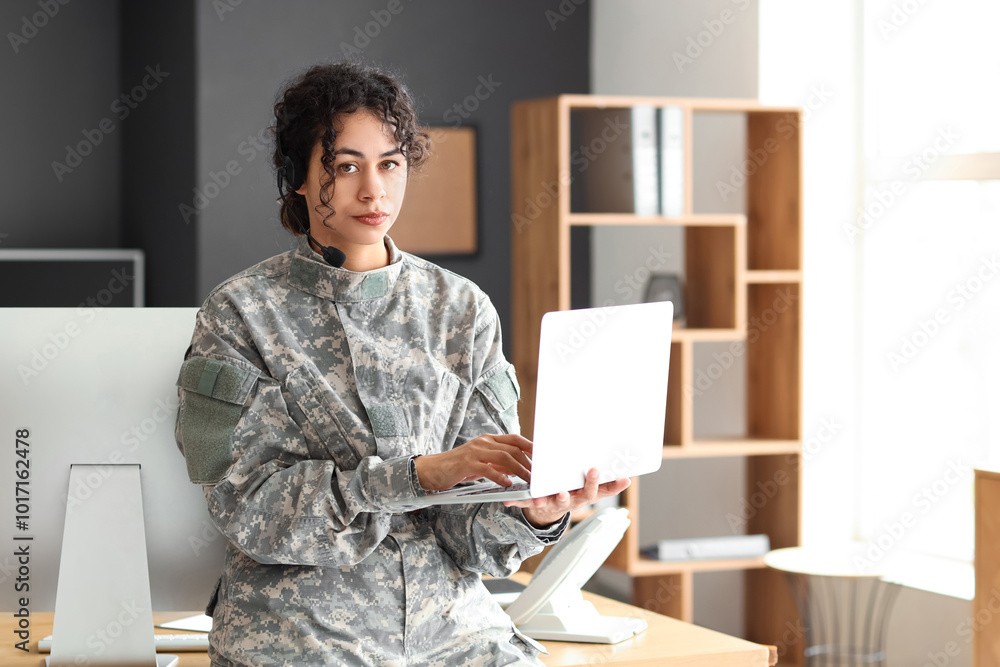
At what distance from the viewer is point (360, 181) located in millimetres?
1608

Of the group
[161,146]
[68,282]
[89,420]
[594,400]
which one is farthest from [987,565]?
[68,282]

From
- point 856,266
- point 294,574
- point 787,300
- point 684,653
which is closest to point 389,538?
point 294,574

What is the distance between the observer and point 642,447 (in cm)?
154

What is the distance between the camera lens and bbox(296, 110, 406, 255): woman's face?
63.2 inches

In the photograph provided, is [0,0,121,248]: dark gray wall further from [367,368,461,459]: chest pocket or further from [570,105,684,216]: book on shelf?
[367,368,461,459]: chest pocket

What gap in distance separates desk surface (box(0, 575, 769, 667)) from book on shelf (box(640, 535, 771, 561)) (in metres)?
1.80

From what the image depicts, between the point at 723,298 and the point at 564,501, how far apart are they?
2438 millimetres

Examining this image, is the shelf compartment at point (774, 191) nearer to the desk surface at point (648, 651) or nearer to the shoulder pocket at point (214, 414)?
the desk surface at point (648, 651)

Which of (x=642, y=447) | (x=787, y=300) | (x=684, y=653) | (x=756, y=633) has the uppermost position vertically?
(x=787, y=300)

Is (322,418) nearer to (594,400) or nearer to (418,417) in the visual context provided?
(418,417)

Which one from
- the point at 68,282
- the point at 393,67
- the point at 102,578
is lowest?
the point at 102,578

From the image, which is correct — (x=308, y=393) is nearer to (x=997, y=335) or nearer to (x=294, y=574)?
(x=294, y=574)

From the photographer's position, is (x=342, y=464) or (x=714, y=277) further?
(x=714, y=277)

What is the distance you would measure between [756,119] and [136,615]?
9.70ft
